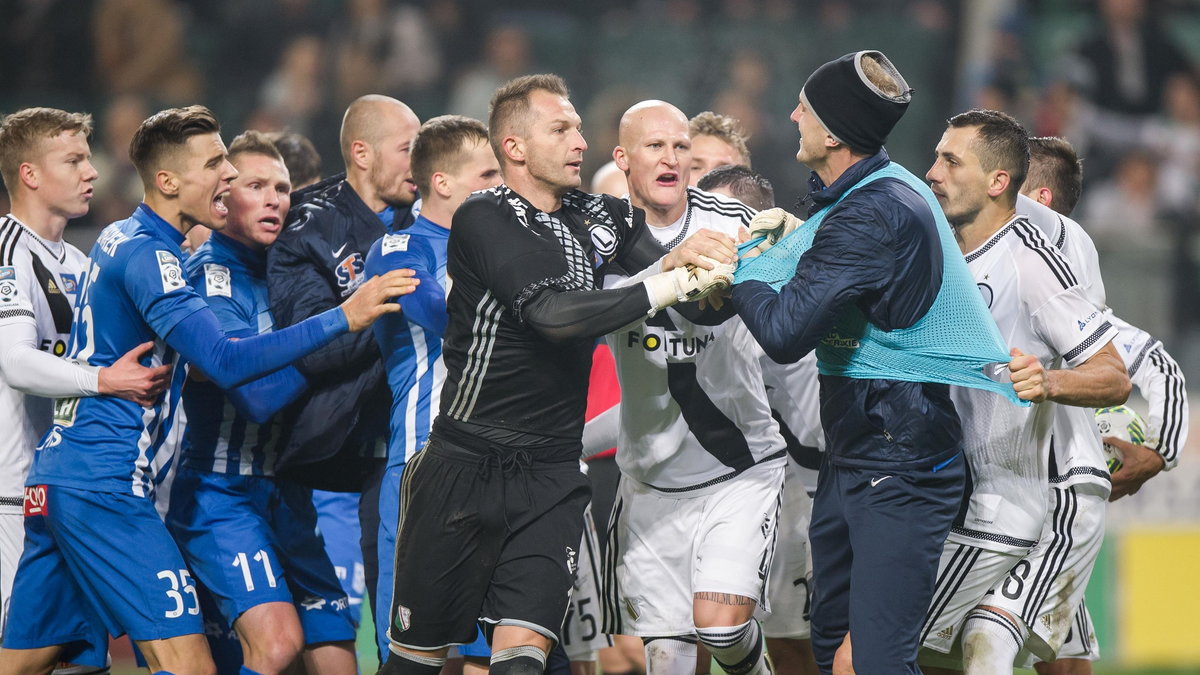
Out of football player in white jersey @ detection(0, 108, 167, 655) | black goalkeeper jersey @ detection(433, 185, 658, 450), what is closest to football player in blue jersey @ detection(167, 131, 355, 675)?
football player in white jersey @ detection(0, 108, 167, 655)

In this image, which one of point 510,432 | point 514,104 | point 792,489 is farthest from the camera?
point 792,489

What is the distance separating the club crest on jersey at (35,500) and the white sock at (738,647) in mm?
2546

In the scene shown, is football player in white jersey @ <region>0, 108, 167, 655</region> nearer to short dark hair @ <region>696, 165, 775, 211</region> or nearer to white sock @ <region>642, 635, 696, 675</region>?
white sock @ <region>642, 635, 696, 675</region>

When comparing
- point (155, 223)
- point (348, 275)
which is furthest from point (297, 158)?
point (155, 223)

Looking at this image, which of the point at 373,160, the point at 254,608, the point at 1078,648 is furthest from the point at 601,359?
the point at 1078,648

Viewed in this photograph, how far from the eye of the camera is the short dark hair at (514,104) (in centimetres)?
476

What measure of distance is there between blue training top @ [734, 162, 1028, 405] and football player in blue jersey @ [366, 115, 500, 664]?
5.05 ft

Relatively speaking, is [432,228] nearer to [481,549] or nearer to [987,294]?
[481,549]

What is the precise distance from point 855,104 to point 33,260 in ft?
11.7

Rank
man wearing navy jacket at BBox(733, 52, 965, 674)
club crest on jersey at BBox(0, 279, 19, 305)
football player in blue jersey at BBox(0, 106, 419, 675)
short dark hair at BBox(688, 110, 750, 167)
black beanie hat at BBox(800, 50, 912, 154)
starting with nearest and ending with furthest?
man wearing navy jacket at BBox(733, 52, 965, 674)
black beanie hat at BBox(800, 50, 912, 154)
football player in blue jersey at BBox(0, 106, 419, 675)
club crest on jersey at BBox(0, 279, 19, 305)
short dark hair at BBox(688, 110, 750, 167)

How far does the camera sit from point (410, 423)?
5.24m

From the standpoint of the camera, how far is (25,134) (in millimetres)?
5879

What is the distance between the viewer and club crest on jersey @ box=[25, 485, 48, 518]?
5.00 meters

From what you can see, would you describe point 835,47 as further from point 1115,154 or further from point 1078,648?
point 1078,648
